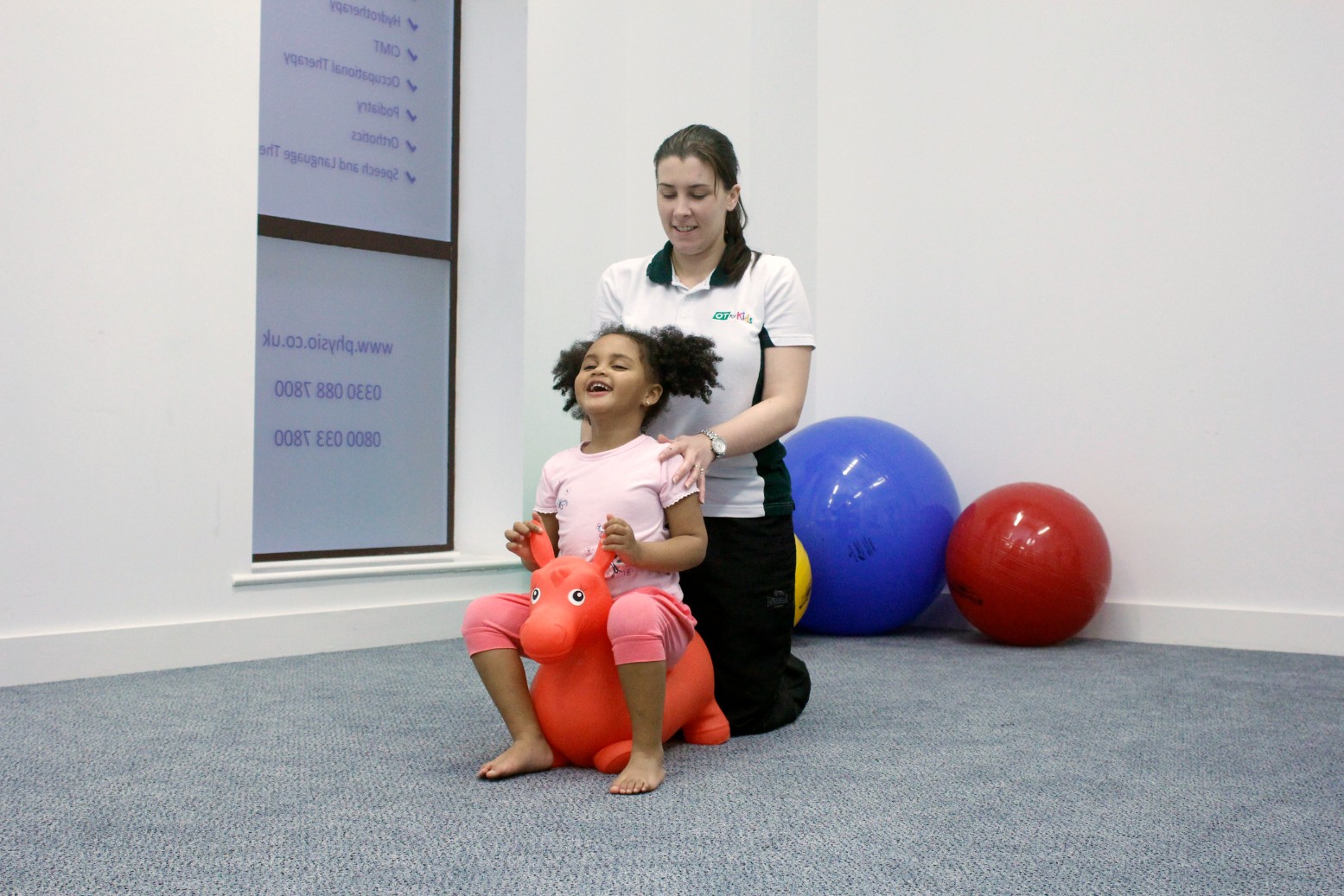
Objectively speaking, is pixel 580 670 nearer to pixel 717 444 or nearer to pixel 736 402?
pixel 717 444

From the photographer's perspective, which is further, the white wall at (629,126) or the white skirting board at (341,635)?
the white wall at (629,126)

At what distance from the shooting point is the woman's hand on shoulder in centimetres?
192

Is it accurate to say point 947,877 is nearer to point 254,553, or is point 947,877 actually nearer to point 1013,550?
point 1013,550

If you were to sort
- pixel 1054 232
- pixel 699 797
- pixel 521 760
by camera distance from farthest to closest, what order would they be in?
1. pixel 1054 232
2. pixel 521 760
3. pixel 699 797

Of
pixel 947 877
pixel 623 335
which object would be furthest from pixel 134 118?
pixel 947 877

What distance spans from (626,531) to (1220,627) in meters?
2.45

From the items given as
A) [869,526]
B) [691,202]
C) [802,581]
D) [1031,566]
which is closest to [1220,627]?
[1031,566]

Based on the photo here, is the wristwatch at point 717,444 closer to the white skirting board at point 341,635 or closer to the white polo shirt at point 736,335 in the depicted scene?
the white polo shirt at point 736,335

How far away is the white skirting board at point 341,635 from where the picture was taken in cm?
273

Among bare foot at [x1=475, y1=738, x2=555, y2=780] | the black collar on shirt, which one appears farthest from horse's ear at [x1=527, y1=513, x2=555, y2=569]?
the black collar on shirt

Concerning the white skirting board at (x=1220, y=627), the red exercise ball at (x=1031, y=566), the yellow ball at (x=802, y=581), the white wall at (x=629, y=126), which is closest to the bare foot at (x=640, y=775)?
the yellow ball at (x=802, y=581)

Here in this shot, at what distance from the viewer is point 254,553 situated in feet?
11.8

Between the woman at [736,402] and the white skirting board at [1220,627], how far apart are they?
1.76 m

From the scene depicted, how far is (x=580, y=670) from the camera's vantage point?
1871 mm
